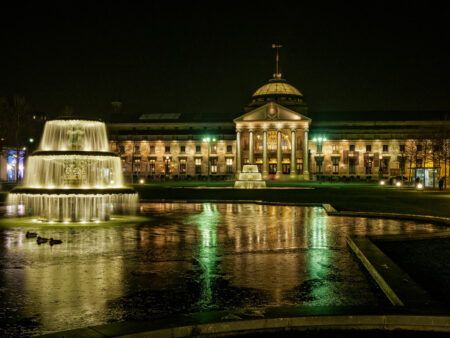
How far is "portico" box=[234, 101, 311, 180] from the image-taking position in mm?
118438

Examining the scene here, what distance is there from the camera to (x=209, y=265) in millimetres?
12117

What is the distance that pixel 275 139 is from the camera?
12406cm

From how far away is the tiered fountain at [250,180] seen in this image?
6271 cm

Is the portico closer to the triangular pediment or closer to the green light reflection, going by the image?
the triangular pediment

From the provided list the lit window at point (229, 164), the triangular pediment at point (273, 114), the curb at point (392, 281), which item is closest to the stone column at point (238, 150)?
the triangular pediment at point (273, 114)

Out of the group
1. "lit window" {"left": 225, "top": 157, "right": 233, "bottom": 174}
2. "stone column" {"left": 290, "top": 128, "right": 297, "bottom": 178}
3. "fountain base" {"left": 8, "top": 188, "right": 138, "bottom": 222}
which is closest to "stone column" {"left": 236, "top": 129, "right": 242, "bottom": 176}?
"lit window" {"left": 225, "top": 157, "right": 233, "bottom": 174}

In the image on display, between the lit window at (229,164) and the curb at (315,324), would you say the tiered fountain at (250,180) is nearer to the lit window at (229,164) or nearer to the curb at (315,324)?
the curb at (315,324)

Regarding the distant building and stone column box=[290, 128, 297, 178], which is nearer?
stone column box=[290, 128, 297, 178]

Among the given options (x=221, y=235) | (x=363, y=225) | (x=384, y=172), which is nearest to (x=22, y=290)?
(x=221, y=235)

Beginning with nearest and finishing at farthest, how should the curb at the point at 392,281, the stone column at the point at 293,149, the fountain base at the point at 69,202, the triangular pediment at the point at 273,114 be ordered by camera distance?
the curb at the point at 392,281
the fountain base at the point at 69,202
the stone column at the point at 293,149
the triangular pediment at the point at 273,114

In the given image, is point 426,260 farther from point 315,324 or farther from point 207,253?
point 315,324

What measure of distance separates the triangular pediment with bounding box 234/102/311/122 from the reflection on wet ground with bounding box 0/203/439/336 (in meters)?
99.5

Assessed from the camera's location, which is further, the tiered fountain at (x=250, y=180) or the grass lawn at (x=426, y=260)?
the tiered fountain at (x=250, y=180)

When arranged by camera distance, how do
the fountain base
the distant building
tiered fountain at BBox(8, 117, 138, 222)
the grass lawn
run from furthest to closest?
the distant building
tiered fountain at BBox(8, 117, 138, 222)
the fountain base
the grass lawn
